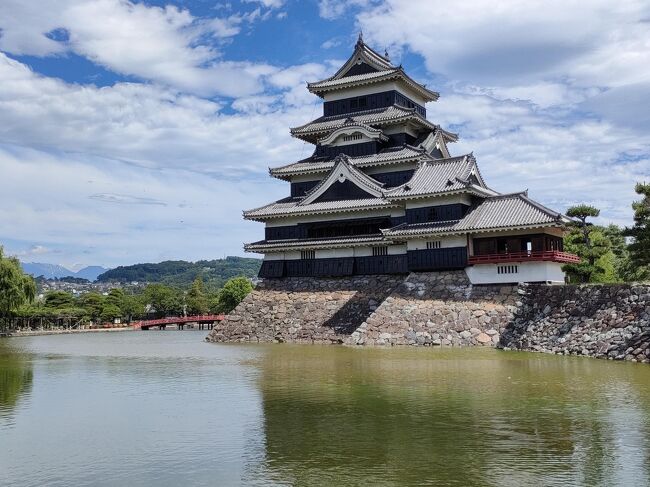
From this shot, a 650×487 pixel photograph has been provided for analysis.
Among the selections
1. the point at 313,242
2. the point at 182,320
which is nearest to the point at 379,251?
the point at 313,242

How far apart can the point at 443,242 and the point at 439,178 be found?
3854 mm

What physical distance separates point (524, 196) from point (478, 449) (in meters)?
24.4

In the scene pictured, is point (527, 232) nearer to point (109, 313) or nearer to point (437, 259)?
point (437, 259)

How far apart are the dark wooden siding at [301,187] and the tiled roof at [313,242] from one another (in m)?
3.99

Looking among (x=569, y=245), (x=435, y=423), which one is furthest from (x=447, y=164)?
(x=435, y=423)

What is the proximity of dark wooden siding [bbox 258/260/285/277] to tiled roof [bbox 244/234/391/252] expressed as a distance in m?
1.02

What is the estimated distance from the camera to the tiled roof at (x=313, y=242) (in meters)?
37.7

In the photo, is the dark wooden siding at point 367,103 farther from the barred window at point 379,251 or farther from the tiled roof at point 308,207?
the barred window at point 379,251

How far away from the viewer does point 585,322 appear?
27031 mm

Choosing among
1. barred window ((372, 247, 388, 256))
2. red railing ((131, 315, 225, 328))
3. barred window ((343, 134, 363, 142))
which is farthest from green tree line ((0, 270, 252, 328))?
barred window ((372, 247, 388, 256))

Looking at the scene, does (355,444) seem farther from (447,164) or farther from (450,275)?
(447,164)

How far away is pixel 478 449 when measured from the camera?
11.1m

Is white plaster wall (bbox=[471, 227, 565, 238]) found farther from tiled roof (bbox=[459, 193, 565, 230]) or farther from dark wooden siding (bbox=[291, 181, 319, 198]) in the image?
dark wooden siding (bbox=[291, 181, 319, 198])

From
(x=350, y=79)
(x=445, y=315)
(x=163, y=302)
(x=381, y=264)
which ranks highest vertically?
(x=350, y=79)
